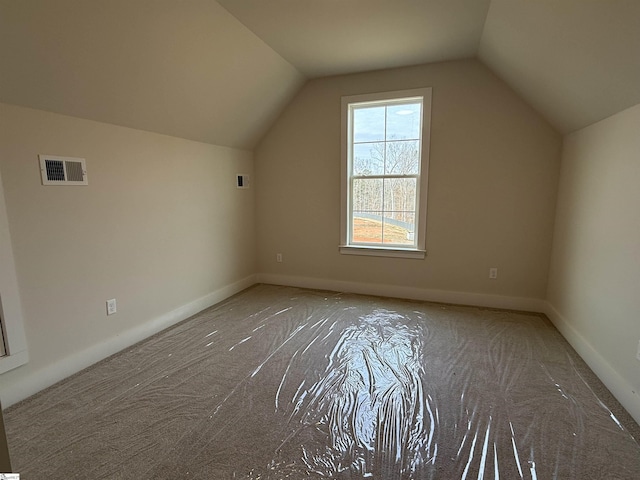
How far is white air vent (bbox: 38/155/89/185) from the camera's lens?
2.12 m

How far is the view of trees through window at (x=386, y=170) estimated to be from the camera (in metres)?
3.70

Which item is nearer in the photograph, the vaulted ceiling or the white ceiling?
the vaulted ceiling

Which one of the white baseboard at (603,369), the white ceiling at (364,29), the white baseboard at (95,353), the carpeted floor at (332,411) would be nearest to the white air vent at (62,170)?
the white baseboard at (95,353)

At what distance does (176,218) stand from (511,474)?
10.1ft

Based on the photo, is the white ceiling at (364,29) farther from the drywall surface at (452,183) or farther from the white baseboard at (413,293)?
the white baseboard at (413,293)

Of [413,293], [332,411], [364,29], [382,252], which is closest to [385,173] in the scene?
[382,252]

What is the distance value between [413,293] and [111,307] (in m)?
2.99

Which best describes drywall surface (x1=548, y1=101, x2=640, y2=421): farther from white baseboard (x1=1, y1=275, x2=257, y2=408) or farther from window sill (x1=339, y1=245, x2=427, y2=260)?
white baseboard (x1=1, y1=275, x2=257, y2=408)

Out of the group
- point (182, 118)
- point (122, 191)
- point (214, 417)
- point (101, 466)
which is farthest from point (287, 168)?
point (101, 466)

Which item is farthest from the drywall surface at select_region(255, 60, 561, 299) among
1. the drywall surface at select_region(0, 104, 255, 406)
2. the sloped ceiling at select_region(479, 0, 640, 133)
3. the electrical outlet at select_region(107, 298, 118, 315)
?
the electrical outlet at select_region(107, 298, 118, 315)

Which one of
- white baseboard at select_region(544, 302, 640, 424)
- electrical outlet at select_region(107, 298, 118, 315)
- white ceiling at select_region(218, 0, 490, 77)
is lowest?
white baseboard at select_region(544, 302, 640, 424)

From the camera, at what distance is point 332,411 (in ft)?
6.30

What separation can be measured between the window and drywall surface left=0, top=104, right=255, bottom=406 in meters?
1.51

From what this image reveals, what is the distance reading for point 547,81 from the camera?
2.56 m
